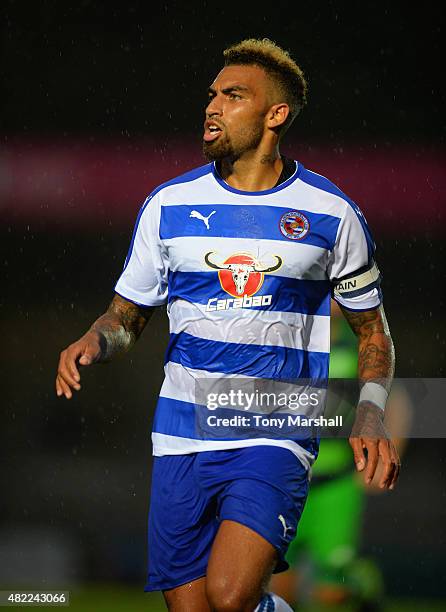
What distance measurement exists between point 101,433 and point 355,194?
6.11 feet

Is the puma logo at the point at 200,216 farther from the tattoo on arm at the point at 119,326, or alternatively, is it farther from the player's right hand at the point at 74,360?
the player's right hand at the point at 74,360

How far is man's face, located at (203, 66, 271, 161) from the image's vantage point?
12.3 feet

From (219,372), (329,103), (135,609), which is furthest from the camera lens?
(329,103)

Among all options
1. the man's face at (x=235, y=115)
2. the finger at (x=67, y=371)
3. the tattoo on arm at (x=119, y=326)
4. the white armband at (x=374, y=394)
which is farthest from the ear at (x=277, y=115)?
the finger at (x=67, y=371)

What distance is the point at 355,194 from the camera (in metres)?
6.15

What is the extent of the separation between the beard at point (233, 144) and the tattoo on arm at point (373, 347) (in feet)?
2.06

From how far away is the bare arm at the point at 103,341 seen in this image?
333cm

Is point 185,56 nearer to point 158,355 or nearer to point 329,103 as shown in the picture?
point 329,103

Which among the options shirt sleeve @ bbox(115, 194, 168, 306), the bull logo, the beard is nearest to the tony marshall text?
the bull logo

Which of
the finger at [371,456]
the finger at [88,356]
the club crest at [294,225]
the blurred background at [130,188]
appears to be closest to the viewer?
the finger at [371,456]

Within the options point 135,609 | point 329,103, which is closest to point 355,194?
point 329,103

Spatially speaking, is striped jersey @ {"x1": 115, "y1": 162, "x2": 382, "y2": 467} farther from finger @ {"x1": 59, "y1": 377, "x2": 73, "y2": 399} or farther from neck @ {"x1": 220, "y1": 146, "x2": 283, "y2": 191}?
finger @ {"x1": 59, "y1": 377, "x2": 73, "y2": 399}

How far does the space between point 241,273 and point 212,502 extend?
702 mm

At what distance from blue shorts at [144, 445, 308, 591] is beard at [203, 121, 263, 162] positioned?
0.97 m
